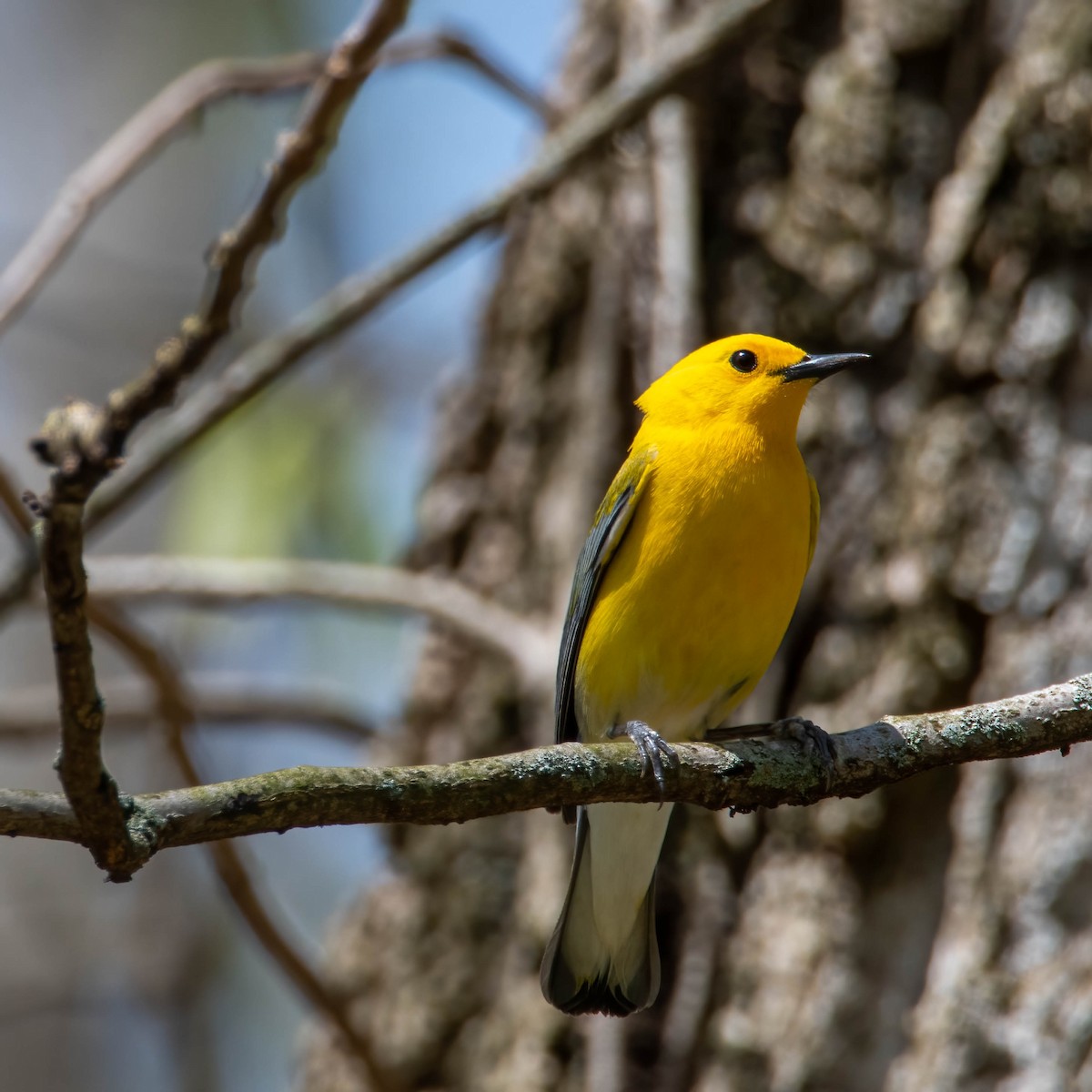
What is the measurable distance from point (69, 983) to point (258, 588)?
16.8 feet

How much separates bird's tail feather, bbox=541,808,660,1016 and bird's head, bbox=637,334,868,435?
1.48 metres

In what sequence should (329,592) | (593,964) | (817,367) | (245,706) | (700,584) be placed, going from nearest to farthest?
(700,584)
(593,964)
(817,367)
(329,592)
(245,706)

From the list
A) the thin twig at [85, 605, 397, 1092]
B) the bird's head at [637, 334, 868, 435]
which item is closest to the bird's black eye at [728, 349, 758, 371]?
the bird's head at [637, 334, 868, 435]

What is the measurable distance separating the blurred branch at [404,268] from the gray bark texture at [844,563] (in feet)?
1.14

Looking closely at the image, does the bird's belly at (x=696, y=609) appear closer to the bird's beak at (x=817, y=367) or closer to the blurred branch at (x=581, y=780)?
the bird's beak at (x=817, y=367)

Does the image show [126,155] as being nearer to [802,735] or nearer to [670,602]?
[670,602]

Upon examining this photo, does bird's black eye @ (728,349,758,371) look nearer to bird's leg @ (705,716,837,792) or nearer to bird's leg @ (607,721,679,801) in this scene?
bird's leg @ (705,716,837,792)

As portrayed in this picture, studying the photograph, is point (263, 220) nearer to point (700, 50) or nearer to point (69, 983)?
point (700, 50)

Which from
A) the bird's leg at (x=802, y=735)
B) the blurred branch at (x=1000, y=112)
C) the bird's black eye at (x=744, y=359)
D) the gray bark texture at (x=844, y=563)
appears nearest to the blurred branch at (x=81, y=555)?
the bird's leg at (x=802, y=735)

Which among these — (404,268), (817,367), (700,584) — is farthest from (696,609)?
(404,268)

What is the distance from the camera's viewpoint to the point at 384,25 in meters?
3.09

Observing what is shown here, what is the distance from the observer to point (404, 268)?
4293 mm

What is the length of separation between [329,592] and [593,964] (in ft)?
5.60

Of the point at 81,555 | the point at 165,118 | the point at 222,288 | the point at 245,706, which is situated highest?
the point at 165,118
